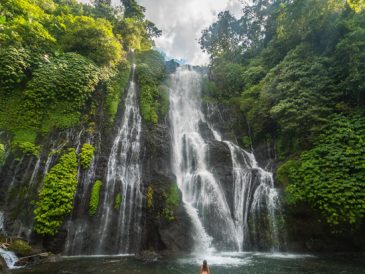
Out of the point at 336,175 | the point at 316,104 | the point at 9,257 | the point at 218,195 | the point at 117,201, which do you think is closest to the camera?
the point at 9,257

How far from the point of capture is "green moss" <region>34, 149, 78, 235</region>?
10.7 m

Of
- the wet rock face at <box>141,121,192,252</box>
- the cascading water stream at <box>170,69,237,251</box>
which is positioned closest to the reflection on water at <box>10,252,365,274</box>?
the wet rock face at <box>141,121,192,252</box>

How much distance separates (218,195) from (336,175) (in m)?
Answer: 5.83

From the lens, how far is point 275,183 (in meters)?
13.4

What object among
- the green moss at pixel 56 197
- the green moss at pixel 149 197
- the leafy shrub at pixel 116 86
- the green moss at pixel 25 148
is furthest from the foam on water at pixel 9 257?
the leafy shrub at pixel 116 86

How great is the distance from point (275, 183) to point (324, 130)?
381 centimetres

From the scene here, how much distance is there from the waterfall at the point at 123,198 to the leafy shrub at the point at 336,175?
775 centimetres

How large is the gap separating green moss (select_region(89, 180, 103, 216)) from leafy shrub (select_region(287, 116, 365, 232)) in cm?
941

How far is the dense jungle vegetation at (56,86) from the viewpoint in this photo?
473 inches

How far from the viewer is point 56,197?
11.3 m

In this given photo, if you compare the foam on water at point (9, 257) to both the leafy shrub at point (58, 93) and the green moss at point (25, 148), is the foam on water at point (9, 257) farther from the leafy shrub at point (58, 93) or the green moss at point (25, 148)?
the leafy shrub at point (58, 93)

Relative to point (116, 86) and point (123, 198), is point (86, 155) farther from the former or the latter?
point (116, 86)

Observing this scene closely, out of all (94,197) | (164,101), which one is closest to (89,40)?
(164,101)

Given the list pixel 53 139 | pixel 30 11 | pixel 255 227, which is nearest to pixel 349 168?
pixel 255 227
